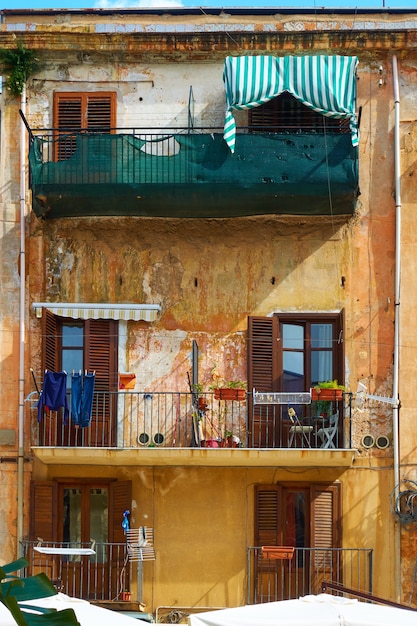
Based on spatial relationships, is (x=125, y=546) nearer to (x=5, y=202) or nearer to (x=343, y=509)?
(x=343, y=509)

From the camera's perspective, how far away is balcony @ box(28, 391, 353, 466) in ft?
54.4

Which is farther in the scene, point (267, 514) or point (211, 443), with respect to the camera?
point (267, 514)

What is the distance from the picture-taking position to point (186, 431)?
1720 centimetres

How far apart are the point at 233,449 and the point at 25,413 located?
3.28 metres

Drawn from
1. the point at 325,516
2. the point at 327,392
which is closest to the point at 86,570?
the point at 325,516

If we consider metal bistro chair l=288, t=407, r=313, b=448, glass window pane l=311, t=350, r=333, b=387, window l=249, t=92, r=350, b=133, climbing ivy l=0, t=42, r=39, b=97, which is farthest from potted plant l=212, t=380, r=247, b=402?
climbing ivy l=0, t=42, r=39, b=97

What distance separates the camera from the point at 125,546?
663 inches

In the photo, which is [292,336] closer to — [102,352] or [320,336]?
[320,336]

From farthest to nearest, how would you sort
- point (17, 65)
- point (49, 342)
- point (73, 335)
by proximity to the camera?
point (17, 65) → point (73, 335) → point (49, 342)

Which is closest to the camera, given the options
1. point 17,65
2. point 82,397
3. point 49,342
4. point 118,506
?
point 82,397

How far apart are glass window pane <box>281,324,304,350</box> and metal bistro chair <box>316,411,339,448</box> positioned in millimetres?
1294

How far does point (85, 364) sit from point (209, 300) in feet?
7.07

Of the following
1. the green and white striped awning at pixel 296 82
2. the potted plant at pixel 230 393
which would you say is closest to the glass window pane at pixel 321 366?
the potted plant at pixel 230 393

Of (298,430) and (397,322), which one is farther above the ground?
(397,322)
